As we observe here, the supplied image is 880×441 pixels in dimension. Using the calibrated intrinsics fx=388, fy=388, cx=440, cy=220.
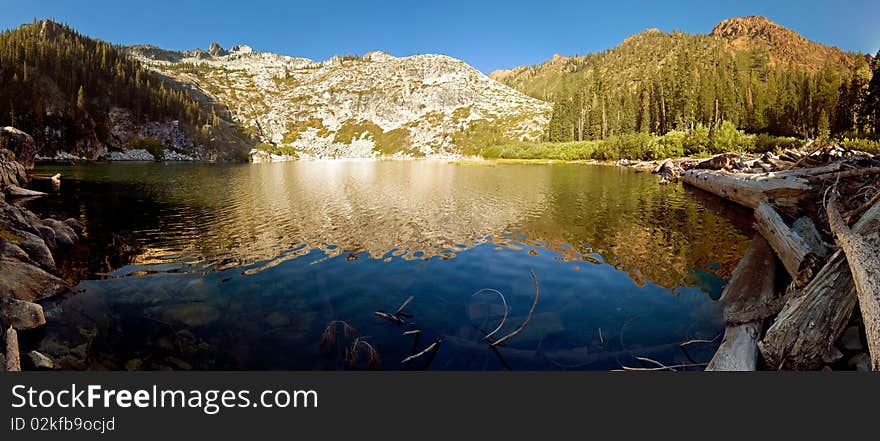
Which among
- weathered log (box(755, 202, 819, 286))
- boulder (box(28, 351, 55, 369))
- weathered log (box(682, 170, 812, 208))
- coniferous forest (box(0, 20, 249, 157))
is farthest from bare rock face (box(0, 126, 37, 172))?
coniferous forest (box(0, 20, 249, 157))

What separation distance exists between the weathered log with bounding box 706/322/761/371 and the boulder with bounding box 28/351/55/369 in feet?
44.5

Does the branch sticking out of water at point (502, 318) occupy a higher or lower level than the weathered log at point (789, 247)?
lower

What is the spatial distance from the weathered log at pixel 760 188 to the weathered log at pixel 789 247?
285 cm

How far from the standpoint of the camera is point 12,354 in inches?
300

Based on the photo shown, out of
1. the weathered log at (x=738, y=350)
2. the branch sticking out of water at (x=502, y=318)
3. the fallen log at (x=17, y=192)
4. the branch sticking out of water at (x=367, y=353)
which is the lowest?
the branch sticking out of water at (x=367, y=353)

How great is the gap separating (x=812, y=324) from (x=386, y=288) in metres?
10.9

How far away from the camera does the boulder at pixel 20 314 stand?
9.73 m

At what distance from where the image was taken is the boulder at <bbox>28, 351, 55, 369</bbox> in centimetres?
823

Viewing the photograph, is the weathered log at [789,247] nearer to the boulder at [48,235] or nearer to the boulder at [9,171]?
the boulder at [48,235]

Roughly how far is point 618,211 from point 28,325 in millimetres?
32006

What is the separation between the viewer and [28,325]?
388 inches

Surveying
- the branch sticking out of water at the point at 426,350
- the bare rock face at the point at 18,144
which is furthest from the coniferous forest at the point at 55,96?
the branch sticking out of water at the point at 426,350
